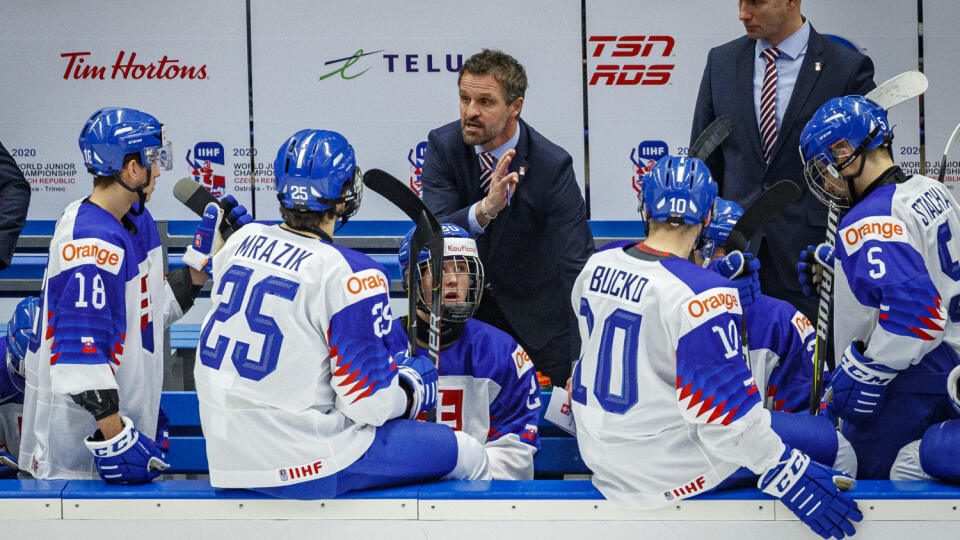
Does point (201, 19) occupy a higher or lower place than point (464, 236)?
higher

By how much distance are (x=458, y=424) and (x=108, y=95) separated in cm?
352

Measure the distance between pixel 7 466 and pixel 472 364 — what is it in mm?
1391

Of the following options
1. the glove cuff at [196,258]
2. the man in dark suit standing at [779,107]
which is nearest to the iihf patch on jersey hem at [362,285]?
the glove cuff at [196,258]

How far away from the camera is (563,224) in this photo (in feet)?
12.6

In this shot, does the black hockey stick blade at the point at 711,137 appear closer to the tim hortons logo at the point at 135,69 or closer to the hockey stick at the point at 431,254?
the hockey stick at the point at 431,254

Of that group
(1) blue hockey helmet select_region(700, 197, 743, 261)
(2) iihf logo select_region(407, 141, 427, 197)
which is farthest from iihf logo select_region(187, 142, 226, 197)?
(1) blue hockey helmet select_region(700, 197, 743, 261)

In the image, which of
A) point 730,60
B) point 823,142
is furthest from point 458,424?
point 730,60

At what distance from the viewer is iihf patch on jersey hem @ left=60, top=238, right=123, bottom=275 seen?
2648mm

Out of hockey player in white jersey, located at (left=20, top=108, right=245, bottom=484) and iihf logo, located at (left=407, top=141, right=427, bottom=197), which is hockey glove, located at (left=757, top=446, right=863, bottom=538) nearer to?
hockey player in white jersey, located at (left=20, top=108, right=245, bottom=484)

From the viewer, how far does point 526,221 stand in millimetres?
3855

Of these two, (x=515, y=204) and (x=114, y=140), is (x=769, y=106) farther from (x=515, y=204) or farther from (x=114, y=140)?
(x=114, y=140)

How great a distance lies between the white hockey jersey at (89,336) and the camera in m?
2.63

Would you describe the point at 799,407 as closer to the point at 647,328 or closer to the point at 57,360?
the point at 647,328

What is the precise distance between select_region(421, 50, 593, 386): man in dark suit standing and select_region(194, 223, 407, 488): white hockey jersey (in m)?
1.28
